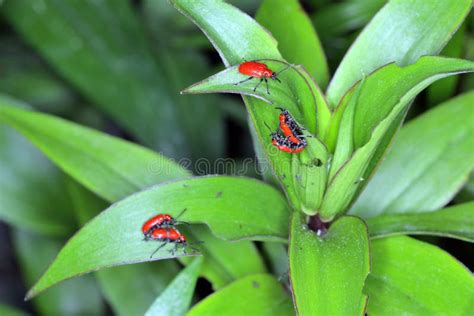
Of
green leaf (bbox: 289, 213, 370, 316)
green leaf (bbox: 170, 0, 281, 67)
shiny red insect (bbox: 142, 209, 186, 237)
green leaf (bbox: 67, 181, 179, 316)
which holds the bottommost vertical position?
green leaf (bbox: 67, 181, 179, 316)

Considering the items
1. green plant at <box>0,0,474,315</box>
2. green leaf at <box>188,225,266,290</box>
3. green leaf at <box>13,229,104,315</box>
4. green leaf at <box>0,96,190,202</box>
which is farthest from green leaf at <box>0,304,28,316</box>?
green leaf at <box>188,225,266,290</box>

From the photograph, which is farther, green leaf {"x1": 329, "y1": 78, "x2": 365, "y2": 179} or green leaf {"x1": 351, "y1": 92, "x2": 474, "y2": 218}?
green leaf {"x1": 351, "y1": 92, "x2": 474, "y2": 218}

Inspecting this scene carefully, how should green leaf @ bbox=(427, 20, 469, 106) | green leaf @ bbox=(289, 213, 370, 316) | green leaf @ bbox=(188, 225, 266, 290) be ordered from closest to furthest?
green leaf @ bbox=(289, 213, 370, 316) → green leaf @ bbox=(188, 225, 266, 290) → green leaf @ bbox=(427, 20, 469, 106)

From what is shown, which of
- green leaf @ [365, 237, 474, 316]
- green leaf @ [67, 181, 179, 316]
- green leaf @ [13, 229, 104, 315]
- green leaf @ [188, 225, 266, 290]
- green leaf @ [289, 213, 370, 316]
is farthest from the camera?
green leaf @ [13, 229, 104, 315]

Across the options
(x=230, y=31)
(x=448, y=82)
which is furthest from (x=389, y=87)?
(x=448, y=82)

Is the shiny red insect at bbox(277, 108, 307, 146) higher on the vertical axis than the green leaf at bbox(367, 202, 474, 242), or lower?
higher

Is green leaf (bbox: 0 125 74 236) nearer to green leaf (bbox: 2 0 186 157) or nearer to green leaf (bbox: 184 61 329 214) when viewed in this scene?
green leaf (bbox: 2 0 186 157)
